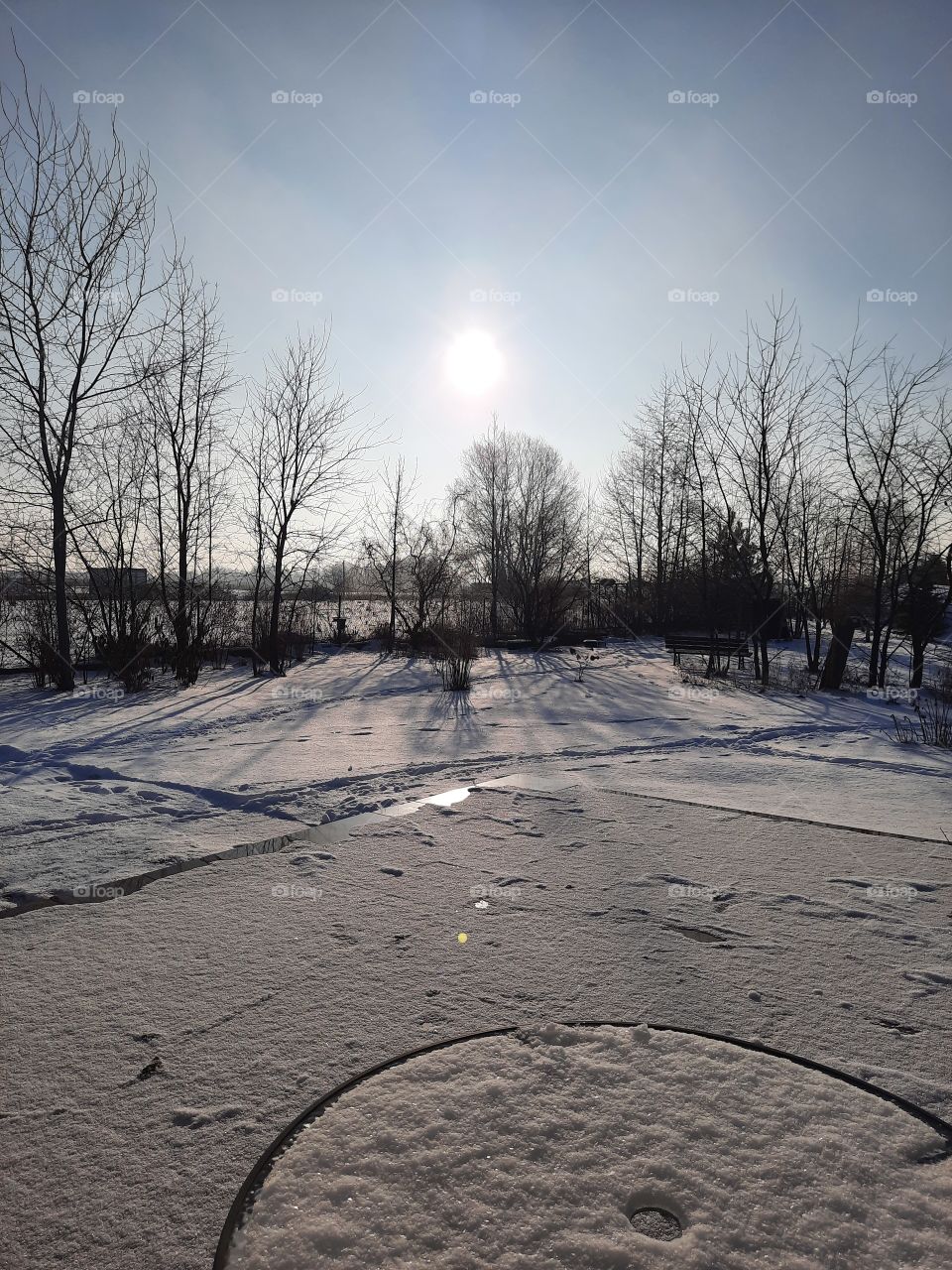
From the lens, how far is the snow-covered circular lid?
1294 millimetres

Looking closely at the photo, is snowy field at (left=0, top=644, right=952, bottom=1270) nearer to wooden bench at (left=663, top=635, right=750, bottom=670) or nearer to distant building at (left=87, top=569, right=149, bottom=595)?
distant building at (left=87, top=569, right=149, bottom=595)

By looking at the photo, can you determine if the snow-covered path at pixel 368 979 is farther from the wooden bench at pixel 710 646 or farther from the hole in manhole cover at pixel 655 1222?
the wooden bench at pixel 710 646

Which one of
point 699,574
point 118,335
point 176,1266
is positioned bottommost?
point 176,1266

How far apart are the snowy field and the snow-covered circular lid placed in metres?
0.10

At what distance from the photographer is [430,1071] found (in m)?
1.77

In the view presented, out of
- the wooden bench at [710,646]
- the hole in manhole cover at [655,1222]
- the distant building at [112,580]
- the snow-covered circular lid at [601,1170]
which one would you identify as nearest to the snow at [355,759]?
the snow-covered circular lid at [601,1170]

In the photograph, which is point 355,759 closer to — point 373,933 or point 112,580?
point 373,933

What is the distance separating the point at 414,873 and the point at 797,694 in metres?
9.66

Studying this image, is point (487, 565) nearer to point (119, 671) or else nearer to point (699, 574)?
point (699, 574)

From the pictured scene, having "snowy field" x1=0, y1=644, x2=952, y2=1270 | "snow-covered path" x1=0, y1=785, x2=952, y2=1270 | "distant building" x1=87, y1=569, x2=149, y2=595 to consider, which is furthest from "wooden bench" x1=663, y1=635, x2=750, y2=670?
"distant building" x1=87, y1=569, x2=149, y2=595

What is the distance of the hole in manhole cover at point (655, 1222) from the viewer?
132 cm

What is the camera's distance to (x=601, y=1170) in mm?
1476

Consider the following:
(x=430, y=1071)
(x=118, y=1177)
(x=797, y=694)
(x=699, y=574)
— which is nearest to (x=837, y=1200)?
(x=430, y=1071)

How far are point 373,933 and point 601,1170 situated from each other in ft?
4.12
